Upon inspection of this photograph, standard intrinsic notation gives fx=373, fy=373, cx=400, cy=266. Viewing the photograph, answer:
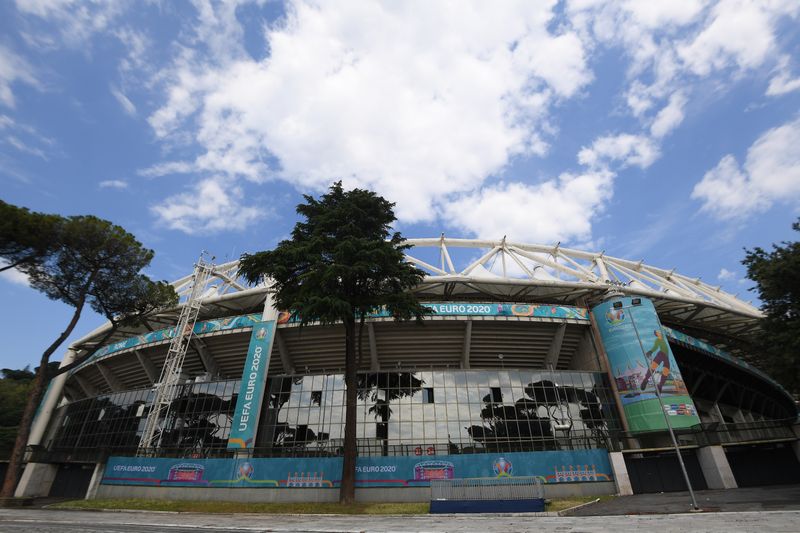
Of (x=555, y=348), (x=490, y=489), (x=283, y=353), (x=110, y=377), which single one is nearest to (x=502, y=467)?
(x=490, y=489)

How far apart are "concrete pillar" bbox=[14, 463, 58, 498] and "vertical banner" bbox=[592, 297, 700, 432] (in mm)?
47237

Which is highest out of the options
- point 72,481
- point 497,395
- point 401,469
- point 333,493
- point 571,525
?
point 497,395

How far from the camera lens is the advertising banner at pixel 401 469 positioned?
75.7ft

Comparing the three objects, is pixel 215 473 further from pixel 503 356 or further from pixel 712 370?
pixel 712 370

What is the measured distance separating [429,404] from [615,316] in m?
16.9

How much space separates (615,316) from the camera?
101 feet

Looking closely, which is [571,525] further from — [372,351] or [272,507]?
[372,351]

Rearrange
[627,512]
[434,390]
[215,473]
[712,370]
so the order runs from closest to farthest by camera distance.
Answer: [627,512], [215,473], [434,390], [712,370]

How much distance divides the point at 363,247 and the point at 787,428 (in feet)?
108

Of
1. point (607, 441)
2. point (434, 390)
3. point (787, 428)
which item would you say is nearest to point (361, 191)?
point (434, 390)

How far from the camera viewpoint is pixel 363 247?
22000 millimetres

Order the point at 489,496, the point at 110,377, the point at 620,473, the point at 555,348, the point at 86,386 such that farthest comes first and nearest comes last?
the point at 86,386 < the point at 110,377 < the point at 555,348 < the point at 620,473 < the point at 489,496

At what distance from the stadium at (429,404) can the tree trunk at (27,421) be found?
3858 millimetres

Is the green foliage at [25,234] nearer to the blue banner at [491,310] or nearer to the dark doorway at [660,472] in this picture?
the blue banner at [491,310]
